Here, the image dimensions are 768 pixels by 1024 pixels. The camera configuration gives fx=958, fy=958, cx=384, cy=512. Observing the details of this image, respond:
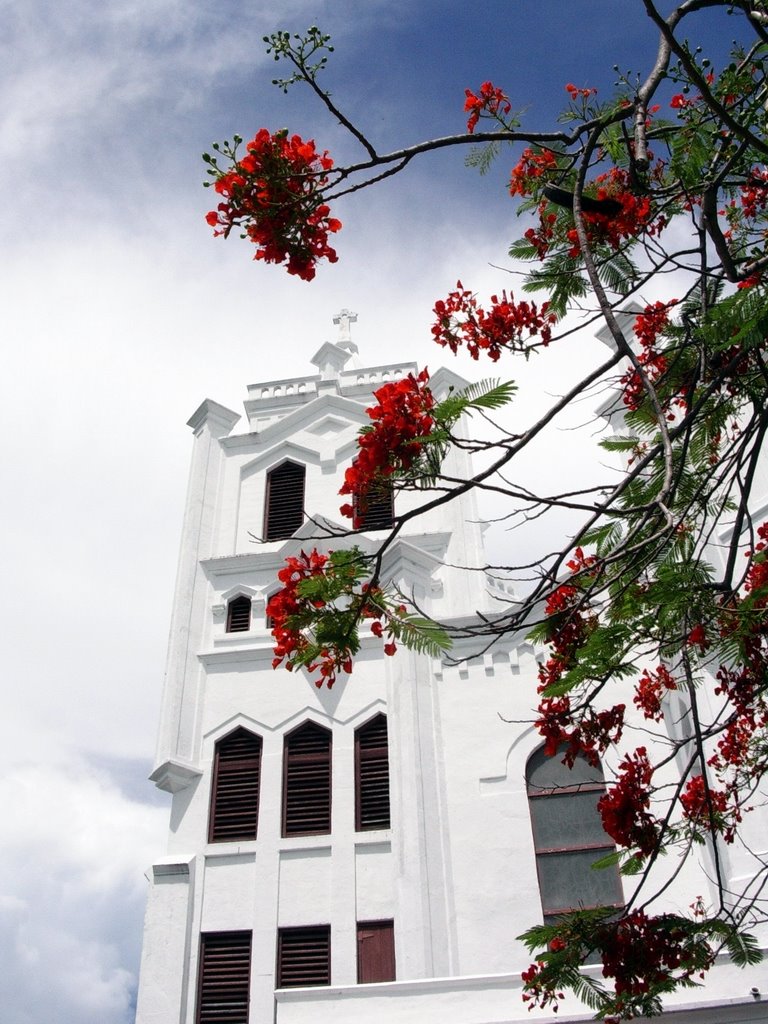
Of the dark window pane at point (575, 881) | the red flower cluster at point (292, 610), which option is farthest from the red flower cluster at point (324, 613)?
the dark window pane at point (575, 881)

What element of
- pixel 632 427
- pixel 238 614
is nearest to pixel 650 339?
pixel 632 427

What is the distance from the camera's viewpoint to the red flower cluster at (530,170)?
23.0ft

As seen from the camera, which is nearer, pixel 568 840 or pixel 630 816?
pixel 630 816

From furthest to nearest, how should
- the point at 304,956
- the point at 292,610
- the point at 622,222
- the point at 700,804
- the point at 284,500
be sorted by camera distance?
the point at 284,500
the point at 304,956
the point at 700,804
the point at 622,222
the point at 292,610

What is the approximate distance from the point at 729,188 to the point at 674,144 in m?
1.06

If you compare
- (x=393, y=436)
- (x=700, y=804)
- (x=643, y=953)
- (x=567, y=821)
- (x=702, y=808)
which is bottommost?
(x=643, y=953)

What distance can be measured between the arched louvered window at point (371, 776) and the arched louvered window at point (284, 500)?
4.74 meters

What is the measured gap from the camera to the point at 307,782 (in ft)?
48.6

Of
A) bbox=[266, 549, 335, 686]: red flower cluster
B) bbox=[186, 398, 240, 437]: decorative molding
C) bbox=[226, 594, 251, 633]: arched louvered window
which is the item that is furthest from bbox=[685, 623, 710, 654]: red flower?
bbox=[186, 398, 240, 437]: decorative molding

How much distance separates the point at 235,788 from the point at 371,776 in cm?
220

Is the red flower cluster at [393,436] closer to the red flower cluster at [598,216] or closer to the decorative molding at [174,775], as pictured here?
the red flower cluster at [598,216]

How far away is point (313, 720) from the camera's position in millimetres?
15336

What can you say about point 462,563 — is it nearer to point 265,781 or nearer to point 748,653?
point 265,781

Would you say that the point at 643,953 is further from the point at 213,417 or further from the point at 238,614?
the point at 213,417
